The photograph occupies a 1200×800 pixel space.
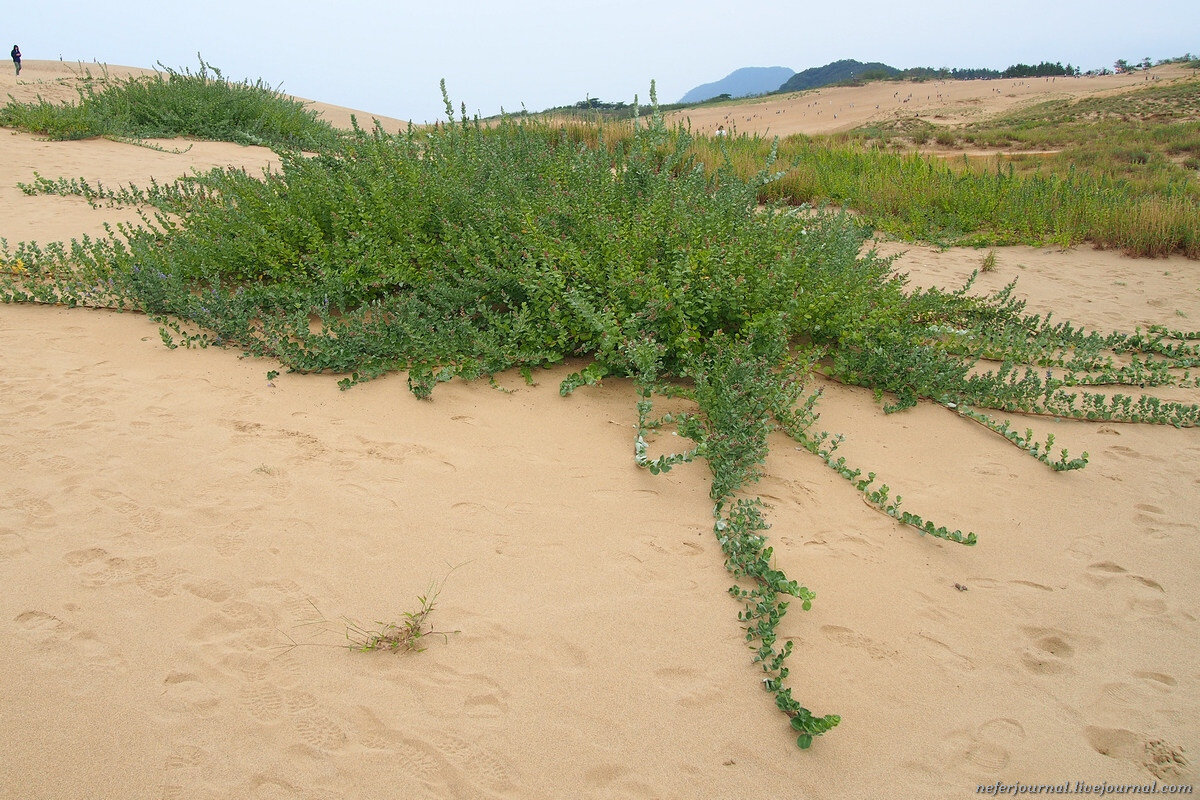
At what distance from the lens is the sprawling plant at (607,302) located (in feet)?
11.8

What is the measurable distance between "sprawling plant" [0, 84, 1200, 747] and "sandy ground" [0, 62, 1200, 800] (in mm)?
195

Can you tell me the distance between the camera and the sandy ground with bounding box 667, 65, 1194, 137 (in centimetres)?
2225

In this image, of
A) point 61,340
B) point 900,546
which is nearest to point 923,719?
point 900,546

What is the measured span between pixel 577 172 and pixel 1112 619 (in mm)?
3965

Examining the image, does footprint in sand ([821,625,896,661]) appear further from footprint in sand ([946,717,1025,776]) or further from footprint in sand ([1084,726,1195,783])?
footprint in sand ([1084,726,1195,783])

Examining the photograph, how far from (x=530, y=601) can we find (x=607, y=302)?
1.91 m

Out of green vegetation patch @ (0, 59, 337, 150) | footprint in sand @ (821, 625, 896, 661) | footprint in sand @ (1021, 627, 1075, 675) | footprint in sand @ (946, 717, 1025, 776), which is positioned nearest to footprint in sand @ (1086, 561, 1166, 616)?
footprint in sand @ (1021, 627, 1075, 675)

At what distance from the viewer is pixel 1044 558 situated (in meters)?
2.86

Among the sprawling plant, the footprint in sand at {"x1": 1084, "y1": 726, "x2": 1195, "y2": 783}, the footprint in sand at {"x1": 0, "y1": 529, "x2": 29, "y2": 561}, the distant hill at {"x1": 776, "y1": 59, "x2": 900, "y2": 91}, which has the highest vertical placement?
the distant hill at {"x1": 776, "y1": 59, "x2": 900, "y2": 91}

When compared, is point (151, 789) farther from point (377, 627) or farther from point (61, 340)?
point (61, 340)

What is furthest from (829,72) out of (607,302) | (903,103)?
(607,302)

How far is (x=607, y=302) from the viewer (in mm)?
3873

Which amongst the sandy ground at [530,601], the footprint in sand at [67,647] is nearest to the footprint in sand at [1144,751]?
the sandy ground at [530,601]

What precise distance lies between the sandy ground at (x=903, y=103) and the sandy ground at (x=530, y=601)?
18.7 metres
